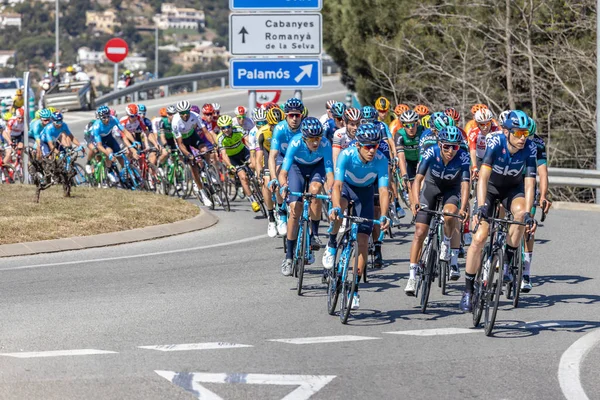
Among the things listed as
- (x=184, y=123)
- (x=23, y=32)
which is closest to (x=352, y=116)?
(x=184, y=123)

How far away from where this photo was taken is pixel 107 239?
16547 millimetres

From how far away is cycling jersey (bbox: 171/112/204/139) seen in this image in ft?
70.2

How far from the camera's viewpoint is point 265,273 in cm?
1377

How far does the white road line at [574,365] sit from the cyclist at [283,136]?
4321 mm

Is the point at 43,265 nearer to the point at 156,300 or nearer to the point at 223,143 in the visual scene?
the point at 156,300

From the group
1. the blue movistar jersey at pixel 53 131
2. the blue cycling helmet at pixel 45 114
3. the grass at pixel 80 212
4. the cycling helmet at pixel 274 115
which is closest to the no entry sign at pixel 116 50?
the blue cycling helmet at pixel 45 114

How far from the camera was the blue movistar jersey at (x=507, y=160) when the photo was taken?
36.4 feet

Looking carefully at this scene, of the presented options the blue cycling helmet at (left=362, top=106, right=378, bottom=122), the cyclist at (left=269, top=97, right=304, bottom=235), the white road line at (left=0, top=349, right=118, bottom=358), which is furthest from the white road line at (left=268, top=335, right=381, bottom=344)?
the blue cycling helmet at (left=362, top=106, right=378, bottom=122)

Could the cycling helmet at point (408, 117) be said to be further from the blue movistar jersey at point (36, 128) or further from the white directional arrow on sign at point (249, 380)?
the blue movistar jersey at point (36, 128)

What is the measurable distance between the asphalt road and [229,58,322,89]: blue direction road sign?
29.9ft

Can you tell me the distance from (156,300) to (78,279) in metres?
1.68

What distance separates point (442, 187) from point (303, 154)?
1.67 meters

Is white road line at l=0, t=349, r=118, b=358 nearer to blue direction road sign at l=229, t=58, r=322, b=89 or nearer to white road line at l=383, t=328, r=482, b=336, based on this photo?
white road line at l=383, t=328, r=482, b=336

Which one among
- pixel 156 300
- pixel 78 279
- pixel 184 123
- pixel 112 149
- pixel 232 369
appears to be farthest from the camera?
pixel 112 149
